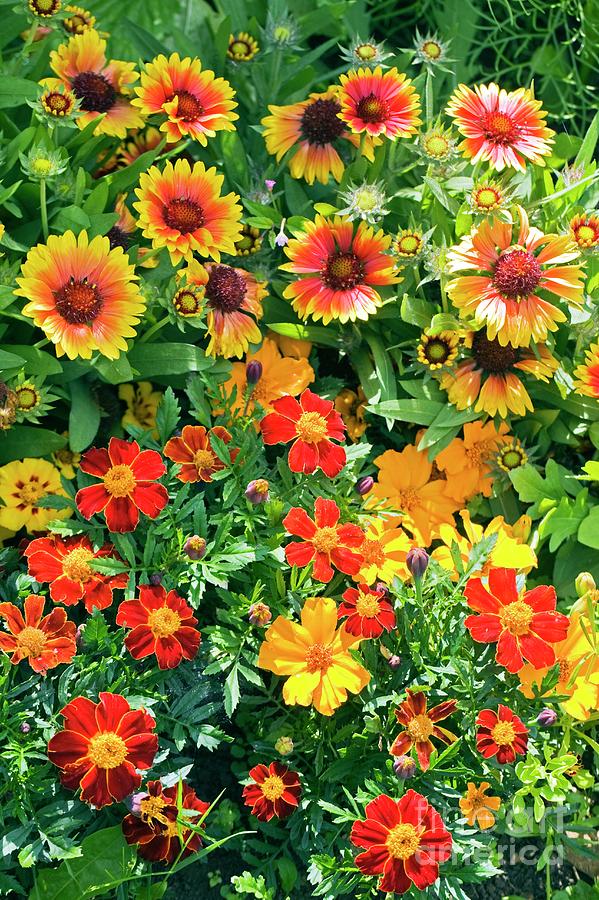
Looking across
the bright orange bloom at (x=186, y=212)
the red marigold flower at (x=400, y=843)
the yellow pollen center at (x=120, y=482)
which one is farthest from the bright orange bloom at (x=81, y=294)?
the red marigold flower at (x=400, y=843)

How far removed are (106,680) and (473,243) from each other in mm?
955

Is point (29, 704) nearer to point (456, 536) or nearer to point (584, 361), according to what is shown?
point (456, 536)

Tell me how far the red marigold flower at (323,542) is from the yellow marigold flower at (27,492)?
1.39 ft

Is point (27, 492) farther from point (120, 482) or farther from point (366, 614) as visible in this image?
point (366, 614)

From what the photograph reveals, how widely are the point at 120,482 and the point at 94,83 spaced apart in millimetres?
798

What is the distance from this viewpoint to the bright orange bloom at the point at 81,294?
5.21 ft

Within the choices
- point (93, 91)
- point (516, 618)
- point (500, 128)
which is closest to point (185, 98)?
point (93, 91)

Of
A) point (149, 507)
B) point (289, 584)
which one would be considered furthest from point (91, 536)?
point (289, 584)

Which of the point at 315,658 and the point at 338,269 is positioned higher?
the point at 338,269

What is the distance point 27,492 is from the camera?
1.74 meters

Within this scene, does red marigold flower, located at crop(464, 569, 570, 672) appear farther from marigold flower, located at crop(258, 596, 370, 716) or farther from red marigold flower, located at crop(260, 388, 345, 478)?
red marigold flower, located at crop(260, 388, 345, 478)

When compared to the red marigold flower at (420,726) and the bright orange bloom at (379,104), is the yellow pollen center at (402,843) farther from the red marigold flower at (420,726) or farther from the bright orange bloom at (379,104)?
the bright orange bloom at (379,104)

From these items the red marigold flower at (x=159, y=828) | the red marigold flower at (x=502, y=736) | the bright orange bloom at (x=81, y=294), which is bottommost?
the red marigold flower at (x=159, y=828)

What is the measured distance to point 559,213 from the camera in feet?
6.26
